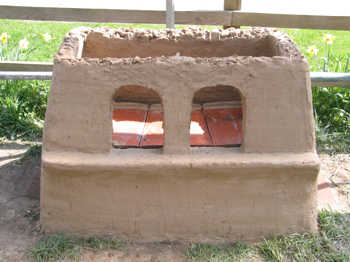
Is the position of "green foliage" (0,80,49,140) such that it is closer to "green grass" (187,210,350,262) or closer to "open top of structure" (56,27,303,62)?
"open top of structure" (56,27,303,62)

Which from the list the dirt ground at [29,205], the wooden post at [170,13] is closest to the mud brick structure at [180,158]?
the dirt ground at [29,205]

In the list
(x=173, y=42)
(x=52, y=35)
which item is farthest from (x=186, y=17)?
(x=52, y=35)

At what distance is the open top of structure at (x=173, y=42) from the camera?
11.0 ft

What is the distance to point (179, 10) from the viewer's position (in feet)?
14.5

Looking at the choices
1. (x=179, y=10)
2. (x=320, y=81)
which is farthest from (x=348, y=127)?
(x=179, y=10)

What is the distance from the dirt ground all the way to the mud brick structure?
14 cm

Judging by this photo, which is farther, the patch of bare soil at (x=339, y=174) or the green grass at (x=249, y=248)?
the patch of bare soil at (x=339, y=174)

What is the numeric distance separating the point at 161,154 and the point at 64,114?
67 centimetres

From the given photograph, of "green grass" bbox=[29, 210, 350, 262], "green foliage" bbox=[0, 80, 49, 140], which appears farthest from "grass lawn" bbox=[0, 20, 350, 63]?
"green grass" bbox=[29, 210, 350, 262]

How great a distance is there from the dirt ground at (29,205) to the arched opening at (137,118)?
2.66ft

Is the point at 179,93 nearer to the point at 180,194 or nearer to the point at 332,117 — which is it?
the point at 180,194

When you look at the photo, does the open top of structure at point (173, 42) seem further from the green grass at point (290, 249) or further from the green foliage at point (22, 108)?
the green foliage at point (22, 108)

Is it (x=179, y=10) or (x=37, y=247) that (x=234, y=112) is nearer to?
(x=179, y=10)

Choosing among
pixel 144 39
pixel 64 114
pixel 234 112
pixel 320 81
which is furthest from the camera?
pixel 320 81
